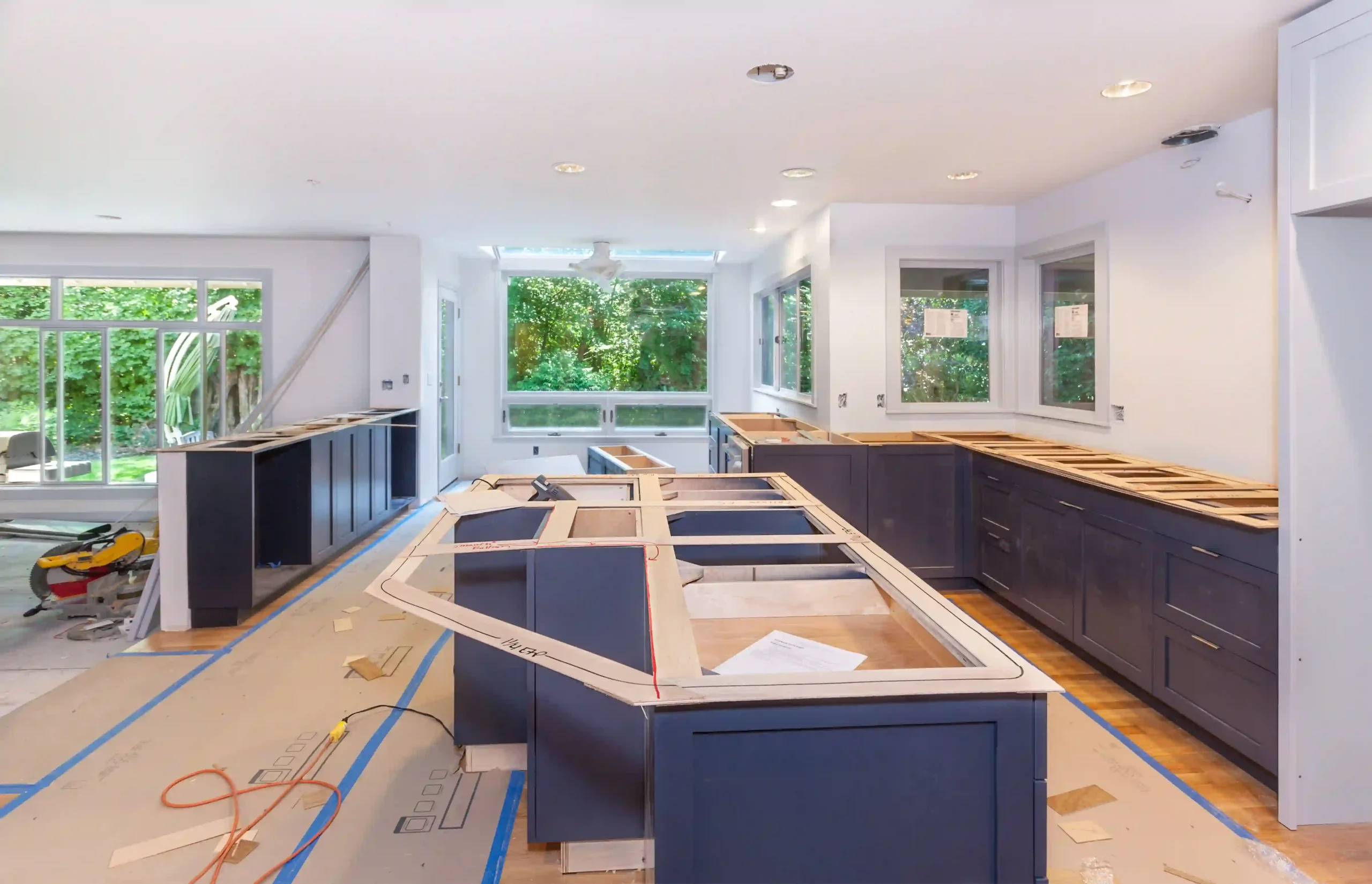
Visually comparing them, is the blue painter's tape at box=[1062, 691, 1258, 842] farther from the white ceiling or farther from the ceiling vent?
the ceiling vent

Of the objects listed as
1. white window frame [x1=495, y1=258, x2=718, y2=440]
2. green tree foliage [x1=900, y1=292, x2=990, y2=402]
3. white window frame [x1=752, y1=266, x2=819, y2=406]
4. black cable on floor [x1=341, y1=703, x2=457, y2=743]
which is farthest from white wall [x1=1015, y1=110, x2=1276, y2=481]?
white window frame [x1=495, y1=258, x2=718, y2=440]

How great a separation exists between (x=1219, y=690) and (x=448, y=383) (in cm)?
735

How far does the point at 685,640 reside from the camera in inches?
51.3

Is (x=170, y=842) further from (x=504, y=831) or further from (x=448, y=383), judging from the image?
(x=448, y=383)

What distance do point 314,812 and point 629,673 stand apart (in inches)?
74.1

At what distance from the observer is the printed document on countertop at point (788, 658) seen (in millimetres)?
1509

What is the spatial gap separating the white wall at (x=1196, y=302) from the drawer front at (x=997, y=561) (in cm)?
79

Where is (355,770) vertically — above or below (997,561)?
below

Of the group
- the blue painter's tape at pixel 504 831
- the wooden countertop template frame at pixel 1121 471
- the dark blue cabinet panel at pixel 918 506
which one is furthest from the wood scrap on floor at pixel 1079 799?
the dark blue cabinet panel at pixel 918 506

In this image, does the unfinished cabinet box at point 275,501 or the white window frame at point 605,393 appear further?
the white window frame at point 605,393

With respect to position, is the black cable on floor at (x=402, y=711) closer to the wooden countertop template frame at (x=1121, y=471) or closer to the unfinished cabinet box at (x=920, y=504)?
the wooden countertop template frame at (x=1121, y=471)

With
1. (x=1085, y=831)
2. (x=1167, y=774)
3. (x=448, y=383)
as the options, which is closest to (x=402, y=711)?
(x=1085, y=831)

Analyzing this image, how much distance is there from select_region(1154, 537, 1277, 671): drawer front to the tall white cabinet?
4.2 inches

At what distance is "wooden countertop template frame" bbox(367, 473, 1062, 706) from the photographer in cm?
112
